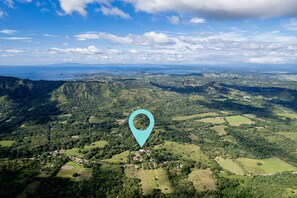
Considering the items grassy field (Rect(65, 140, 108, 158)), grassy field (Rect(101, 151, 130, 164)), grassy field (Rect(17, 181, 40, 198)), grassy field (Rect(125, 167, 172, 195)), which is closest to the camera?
grassy field (Rect(17, 181, 40, 198))

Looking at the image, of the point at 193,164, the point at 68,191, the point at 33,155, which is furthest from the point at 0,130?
the point at 193,164

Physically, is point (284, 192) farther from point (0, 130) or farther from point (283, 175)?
point (0, 130)

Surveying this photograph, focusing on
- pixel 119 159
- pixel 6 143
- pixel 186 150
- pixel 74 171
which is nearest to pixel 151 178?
pixel 119 159

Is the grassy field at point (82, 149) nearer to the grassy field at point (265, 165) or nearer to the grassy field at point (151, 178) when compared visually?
the grassy field at point (151, 178)

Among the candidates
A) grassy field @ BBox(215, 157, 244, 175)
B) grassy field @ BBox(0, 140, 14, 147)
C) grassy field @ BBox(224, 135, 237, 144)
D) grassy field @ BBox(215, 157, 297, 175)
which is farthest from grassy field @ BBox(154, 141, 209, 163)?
grassy field @ BBox(0, 140, 14, 147)

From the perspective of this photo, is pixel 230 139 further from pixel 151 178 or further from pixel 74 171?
pixel 74 171

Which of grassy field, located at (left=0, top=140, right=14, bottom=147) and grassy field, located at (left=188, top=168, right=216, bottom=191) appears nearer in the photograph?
grassy field, located at (left=188, top=168, right=216, bottom=191)

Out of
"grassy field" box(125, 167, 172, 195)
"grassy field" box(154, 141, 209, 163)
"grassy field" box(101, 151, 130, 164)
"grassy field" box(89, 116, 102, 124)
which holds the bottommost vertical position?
"grassy field" box(154, 141, 209, 163)

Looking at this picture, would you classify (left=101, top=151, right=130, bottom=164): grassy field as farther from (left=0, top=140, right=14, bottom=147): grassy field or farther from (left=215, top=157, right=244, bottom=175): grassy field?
(left=0, top=140, right=14, bottom=147): grassy field
